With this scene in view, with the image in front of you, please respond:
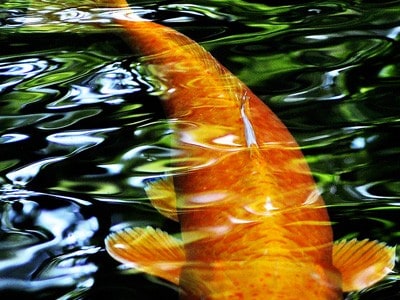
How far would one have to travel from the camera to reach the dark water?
2111mm

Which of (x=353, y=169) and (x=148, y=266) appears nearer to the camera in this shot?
(x=148, y=266)

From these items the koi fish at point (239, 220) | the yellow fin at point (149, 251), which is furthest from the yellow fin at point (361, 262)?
the yellow fin at point (149, 251)

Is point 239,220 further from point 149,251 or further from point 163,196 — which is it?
point 163,196

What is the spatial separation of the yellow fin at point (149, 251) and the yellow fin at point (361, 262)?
0.39m

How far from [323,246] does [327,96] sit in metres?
1.07

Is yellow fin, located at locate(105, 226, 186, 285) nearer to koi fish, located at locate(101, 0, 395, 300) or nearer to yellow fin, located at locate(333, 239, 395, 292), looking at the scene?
koi fish, located at locate(101, 0, 395, 300)

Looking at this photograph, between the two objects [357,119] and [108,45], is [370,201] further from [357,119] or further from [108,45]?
[108,45]

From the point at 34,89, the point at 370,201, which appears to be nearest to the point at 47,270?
the point at 370,201

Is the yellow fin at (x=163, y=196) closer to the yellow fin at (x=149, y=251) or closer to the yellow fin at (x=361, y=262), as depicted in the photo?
the yellow fin at (x=149, y=251)

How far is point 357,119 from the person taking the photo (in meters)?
2.75

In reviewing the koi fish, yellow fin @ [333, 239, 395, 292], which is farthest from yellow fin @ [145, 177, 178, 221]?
yellow fin @ [333, 239, 395, 292]

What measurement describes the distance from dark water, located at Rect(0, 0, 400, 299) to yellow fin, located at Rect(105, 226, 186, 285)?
31 millimetres

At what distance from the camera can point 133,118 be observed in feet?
9.20

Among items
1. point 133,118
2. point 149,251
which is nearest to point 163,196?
point 149,251
